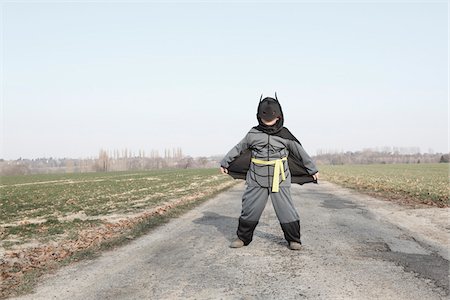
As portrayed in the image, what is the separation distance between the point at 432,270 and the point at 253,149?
299 cm

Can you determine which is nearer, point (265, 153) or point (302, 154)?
point (265, 153)

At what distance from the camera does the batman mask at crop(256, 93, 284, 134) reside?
5.90 m

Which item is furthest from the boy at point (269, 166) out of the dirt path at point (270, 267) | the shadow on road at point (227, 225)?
the shadow on road at point (227, 225)

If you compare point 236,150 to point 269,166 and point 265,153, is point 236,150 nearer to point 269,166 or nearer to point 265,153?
point 265,153

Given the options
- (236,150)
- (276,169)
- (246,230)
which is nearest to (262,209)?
(246,230)

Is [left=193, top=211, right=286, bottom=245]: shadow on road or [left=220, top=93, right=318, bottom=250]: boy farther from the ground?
[left=220, top=93, right=318, bottom=250]: boy

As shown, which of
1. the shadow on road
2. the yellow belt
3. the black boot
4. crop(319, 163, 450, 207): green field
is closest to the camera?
the yellow belt

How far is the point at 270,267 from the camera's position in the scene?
Result: 4734 mm

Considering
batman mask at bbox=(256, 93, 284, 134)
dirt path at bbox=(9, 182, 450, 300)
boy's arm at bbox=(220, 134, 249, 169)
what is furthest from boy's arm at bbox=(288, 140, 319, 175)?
dirt path at bbox=(9, 182, 450, 300)

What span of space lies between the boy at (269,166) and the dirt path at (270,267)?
14.9 inches

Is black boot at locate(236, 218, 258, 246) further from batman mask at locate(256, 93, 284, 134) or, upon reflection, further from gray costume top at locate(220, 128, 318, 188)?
batman mask at locate(256, 93, 284, 134)

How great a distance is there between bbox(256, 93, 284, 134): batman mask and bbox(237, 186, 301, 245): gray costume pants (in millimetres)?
953

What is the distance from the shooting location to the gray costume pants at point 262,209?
231 inches

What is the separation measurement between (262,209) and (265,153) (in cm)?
89
